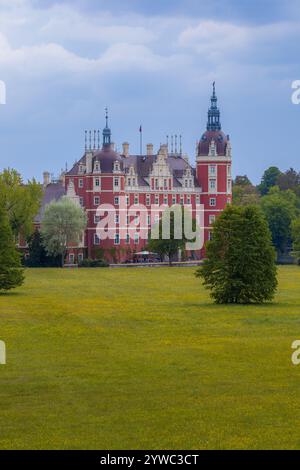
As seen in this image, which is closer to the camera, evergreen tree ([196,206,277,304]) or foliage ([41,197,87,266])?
evergreen tree ([196,206,277,304])

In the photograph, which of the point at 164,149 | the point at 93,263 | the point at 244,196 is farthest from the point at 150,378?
the point at 244,196

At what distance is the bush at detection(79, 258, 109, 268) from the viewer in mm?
113750

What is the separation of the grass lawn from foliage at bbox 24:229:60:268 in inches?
2537

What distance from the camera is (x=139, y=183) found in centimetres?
12769

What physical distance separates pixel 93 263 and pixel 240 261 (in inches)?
2510

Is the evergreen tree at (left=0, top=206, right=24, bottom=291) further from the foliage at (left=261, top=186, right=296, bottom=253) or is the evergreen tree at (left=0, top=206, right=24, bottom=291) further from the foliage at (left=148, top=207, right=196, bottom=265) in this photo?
the foliage at (left=261, top=186, right=296, bottom=253)

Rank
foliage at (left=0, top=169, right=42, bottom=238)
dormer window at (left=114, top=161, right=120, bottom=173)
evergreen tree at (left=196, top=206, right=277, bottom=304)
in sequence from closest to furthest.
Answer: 1. evergreen tree at (left=196, top=206, right=277, bottom=304)
2. foliage at (left=0, top=169, right=42, bottom=238)
3. dormer window at (left=114, top=161, right=120, bottom=173)

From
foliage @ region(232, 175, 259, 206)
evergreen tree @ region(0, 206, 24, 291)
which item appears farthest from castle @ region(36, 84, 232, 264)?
evergreen tree @ region(0, 206, 24, 291)

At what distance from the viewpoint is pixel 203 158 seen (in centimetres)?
13112

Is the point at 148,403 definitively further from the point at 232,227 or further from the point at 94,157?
the point at 94,157

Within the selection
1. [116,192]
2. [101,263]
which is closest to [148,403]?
[101,263]

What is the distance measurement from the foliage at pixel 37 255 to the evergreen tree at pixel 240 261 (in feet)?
197

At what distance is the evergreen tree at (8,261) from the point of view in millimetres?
59938

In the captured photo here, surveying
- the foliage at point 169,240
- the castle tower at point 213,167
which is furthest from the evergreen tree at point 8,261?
the castle tower at point 213,167
